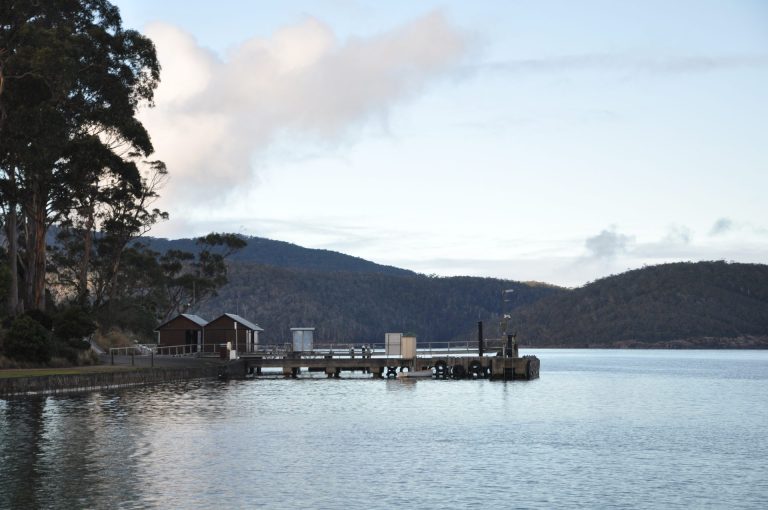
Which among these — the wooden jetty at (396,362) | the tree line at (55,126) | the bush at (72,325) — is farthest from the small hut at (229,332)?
the bush at (72,325)

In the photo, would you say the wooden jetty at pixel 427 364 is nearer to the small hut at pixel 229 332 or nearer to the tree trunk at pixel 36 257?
the small hut at pixel 229 332

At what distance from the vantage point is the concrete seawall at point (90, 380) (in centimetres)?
5359

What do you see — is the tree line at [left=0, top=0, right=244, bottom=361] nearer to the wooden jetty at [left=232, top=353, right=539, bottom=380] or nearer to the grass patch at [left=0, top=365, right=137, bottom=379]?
the grass patch at [left=0, top=365, right=137, bottom=379]

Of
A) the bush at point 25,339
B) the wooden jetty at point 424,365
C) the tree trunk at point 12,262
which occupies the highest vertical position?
the tree trunk at point 12,262

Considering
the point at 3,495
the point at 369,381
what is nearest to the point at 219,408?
the point at 3,495

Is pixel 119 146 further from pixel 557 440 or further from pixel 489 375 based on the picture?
pixel 557 440

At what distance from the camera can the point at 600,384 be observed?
92875 mm

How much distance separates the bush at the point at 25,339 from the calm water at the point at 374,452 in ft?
19.0

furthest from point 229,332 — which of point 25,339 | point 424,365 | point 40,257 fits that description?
point 25,339

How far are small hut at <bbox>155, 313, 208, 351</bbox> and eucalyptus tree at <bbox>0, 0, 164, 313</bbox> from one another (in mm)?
27840

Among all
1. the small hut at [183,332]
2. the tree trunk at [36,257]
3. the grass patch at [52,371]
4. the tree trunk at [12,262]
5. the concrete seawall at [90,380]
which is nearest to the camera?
the concrete seawall at [90,380]

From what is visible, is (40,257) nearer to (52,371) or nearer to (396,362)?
(52,371)

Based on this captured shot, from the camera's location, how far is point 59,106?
229 ft

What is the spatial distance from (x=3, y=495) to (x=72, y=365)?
4645 centimetres
